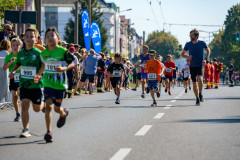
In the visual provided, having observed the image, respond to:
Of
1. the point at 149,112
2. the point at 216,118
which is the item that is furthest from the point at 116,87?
the point at 216,118

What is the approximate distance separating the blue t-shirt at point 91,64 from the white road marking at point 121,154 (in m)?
14.6

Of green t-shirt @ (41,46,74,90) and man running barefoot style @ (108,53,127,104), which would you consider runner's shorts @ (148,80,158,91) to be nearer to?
man running barefoot style @ (108,53,127,104)

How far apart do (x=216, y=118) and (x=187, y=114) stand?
110 centimetres

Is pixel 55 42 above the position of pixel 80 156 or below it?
above

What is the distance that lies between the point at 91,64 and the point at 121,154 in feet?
49.4

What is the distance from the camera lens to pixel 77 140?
7773 mm

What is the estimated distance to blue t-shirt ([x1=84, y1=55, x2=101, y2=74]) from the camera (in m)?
21.3

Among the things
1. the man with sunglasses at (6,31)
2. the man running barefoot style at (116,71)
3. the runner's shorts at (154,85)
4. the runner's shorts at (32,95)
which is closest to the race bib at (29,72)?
the runner's shorts at (32,95)

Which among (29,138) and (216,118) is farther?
(216,118)

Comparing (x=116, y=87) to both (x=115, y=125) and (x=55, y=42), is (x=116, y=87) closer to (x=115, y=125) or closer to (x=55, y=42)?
(x=115, y=125)

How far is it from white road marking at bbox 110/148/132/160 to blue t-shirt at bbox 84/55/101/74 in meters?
14.6

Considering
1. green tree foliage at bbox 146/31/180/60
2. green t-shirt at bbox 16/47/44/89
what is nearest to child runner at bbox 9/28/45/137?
green t-shirt at bbox 16/47/44/89

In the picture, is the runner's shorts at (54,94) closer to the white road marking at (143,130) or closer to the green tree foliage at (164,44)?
the white road marking at (143,130)

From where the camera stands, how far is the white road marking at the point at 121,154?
629 centimetres
